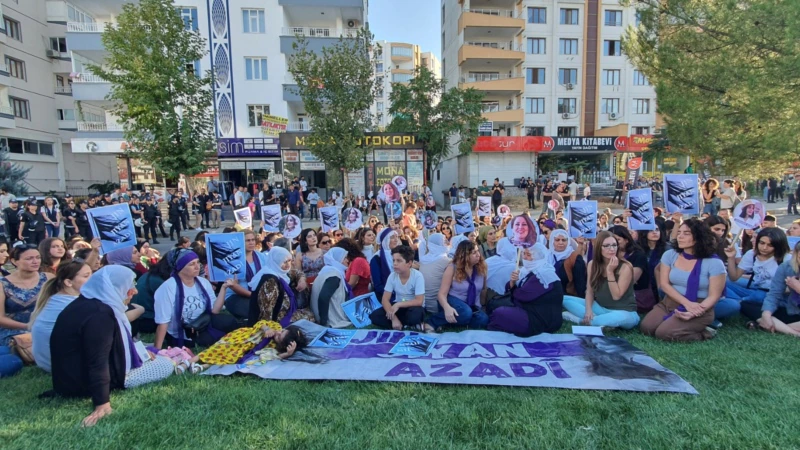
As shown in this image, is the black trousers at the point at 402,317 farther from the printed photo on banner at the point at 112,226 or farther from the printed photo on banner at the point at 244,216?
the printed photo on banner at the point at 244,216

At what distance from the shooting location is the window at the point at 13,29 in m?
29.1

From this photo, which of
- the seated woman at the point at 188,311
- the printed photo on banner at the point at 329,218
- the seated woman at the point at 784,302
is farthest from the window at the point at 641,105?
the seated woman at the point at 188,311

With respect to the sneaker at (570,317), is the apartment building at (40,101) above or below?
above

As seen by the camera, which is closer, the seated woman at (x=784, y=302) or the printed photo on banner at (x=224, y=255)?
the seated woman at (x=784, y=302)

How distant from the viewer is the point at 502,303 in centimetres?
586

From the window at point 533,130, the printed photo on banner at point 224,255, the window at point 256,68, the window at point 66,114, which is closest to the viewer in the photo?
the printed photo on banner at point 224,255

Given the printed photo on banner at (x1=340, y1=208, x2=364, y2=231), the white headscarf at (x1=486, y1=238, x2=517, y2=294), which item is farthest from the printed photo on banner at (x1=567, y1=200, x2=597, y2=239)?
the printed photo on banner at (x1=340, y1=208, x2=364, y2=231)

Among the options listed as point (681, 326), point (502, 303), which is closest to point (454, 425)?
point (502, 303)

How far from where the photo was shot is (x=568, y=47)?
38750 millimetres

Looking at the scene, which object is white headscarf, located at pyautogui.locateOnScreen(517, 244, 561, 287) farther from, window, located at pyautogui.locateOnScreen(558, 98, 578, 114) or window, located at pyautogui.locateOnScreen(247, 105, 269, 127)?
window, located at pyautogui.locateOnScreen(558, 98, 578, 114)

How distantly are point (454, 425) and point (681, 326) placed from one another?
340 centimetres

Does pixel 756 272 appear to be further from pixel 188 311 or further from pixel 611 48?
pixel 611 48

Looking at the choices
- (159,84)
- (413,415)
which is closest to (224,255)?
(413,415)

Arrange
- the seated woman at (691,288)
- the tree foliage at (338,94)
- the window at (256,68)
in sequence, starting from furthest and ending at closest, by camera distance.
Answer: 1. the window at (256,68)
2. the tree foliage at (338,94)
3. the seated woman at (691,288)
